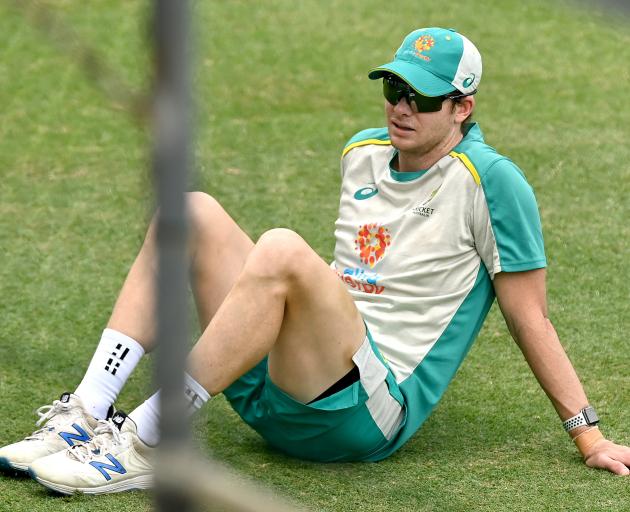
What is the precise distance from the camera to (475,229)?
2855 mm

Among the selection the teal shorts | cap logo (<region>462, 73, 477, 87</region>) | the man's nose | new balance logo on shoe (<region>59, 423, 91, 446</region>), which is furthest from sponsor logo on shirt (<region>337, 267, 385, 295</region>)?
new balance logo on shoe (<region>59, 423, 91, 446</region>)

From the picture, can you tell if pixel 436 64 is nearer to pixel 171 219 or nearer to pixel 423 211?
pixel 423 211

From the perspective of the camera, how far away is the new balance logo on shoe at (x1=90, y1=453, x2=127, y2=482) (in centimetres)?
270

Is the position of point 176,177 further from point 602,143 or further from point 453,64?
point 602,143

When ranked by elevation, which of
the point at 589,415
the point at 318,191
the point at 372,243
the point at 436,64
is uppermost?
the point at 436,64

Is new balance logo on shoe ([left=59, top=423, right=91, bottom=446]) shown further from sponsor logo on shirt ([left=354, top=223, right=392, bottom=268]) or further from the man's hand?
the man's hand

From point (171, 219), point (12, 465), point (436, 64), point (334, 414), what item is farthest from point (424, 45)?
point (171, 219)

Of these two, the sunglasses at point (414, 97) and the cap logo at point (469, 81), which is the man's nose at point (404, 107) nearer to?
the sunglasses at point (414, 97)

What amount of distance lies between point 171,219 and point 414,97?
1.97 meters

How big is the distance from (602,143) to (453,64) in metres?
2.64

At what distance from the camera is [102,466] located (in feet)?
8.87

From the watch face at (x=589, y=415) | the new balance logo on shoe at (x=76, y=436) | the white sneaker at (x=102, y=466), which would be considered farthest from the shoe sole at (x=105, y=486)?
the watch face at (x=589, y=415)

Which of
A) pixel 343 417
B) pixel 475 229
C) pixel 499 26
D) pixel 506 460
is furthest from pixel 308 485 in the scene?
pixel 499 26

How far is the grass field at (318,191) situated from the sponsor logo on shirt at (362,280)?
1.33 ft
